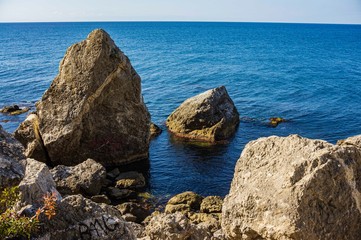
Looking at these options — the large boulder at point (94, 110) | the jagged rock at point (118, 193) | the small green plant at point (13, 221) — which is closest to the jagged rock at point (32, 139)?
the large boulder at point (94, 110)

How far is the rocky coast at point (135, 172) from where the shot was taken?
1028 centimetres

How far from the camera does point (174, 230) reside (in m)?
14.3

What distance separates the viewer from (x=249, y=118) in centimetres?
5131

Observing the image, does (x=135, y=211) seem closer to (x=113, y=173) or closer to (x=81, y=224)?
(x=113, y=173)

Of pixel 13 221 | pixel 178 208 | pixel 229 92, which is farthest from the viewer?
pixel 229 92

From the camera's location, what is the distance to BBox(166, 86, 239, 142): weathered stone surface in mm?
42781

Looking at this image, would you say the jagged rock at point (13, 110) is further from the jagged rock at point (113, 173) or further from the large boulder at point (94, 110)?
the jagged rock at point (113, 173)

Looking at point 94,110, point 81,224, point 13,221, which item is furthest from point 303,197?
point 94,110

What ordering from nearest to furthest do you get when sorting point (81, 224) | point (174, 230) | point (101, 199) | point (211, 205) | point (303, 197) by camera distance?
1. point (81, 224)
2. point (303, 197)
3. point (174, 230)
4. point (211, 205)
5. point (101, 199)

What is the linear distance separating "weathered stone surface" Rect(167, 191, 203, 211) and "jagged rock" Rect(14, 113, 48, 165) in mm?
13187

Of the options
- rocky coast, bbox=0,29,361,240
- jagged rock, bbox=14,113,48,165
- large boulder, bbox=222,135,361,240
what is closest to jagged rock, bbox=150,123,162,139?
rocky coast, bbox=0,29,361,240

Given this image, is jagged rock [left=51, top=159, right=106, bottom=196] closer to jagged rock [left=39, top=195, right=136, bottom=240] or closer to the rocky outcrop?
the rocky outcrop

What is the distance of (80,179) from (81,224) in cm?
2075

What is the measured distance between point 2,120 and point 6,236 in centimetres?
4632
